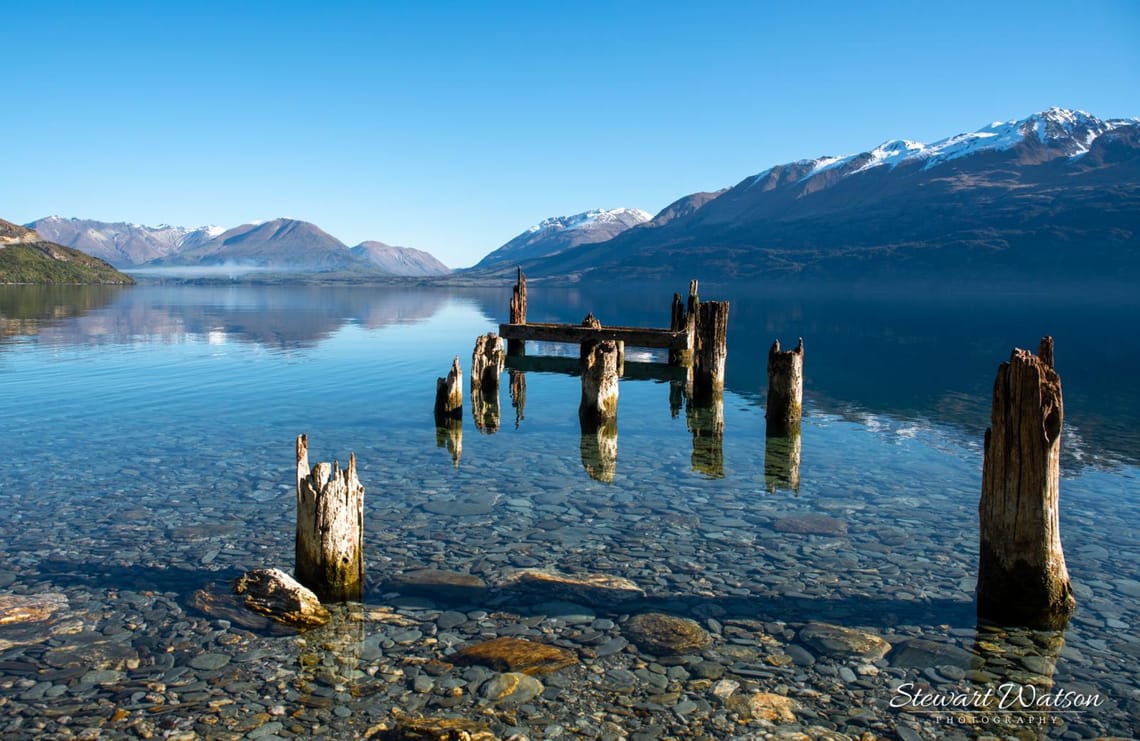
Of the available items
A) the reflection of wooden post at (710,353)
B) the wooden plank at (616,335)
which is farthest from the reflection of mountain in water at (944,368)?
the reflection of wooden post at (710,353)

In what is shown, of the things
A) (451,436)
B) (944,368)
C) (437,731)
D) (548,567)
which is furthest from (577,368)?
(437,731)

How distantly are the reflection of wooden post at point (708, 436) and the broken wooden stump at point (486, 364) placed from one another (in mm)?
6620

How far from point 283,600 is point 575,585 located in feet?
11.9

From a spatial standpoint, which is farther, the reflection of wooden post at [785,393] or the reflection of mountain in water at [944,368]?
the reflection of mountain in water at [944,368]

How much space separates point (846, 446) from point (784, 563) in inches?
379

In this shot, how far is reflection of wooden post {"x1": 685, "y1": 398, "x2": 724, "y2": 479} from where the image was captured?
17.8m

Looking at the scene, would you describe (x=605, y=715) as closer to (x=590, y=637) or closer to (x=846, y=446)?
(x=590, y=637)

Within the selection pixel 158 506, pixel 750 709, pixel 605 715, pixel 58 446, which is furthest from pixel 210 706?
pixel 58 446

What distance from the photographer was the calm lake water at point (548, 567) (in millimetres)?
7750

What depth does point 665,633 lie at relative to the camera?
9.27m

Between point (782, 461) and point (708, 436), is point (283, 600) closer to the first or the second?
point (782, 461)

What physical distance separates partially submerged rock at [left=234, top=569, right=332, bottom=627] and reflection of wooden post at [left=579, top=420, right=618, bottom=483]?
25.2 feet

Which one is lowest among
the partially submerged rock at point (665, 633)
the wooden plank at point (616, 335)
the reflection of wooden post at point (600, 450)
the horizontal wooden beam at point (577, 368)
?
the partially submerged rock at point (665, 633)

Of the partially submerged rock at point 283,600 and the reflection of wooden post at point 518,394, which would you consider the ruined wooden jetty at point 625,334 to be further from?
the partially submerged rock at point 283,600
